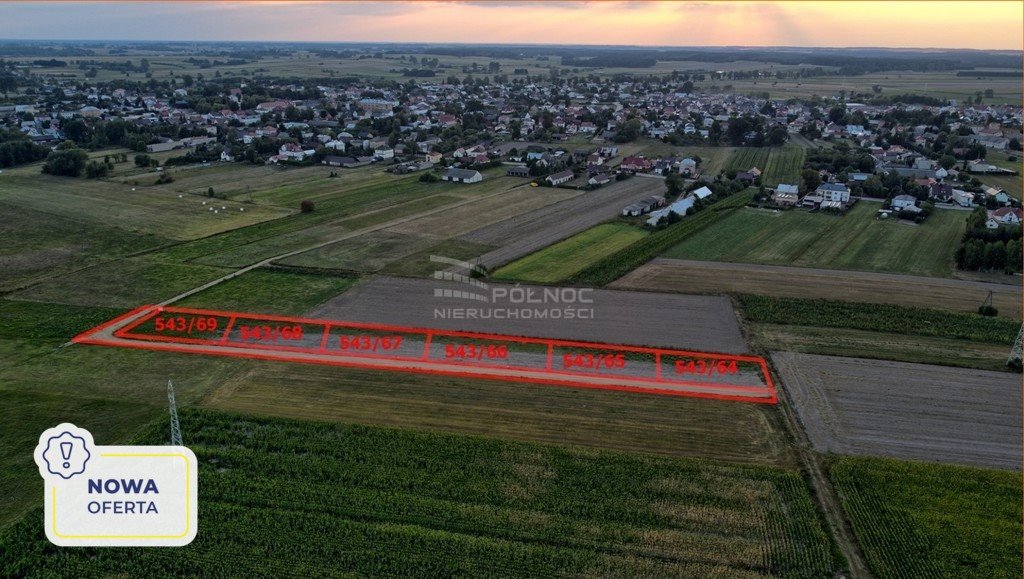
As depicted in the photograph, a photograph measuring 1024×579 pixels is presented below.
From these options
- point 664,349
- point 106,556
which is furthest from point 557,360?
point 106,556

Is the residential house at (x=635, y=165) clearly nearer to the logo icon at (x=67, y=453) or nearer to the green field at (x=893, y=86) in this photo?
the logo icon at (x=67, y=453)

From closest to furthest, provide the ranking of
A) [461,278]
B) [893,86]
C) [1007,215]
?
[461,278] < [1007,215] < [893,86]

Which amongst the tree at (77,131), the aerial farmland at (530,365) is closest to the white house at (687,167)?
the aerial farmland at (530,365)

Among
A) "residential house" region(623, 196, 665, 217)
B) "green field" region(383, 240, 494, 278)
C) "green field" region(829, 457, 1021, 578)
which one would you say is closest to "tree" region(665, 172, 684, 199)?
"residential house" region(623, 196, 665, 217)

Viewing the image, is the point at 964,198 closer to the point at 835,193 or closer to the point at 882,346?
the point at 835,193

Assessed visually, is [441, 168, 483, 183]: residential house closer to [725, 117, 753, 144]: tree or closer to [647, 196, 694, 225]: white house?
[647, 196, 694, 225]: white house

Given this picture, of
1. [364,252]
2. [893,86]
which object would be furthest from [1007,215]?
[893,86]

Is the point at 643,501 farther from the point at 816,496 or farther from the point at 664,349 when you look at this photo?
the point at 664,349
